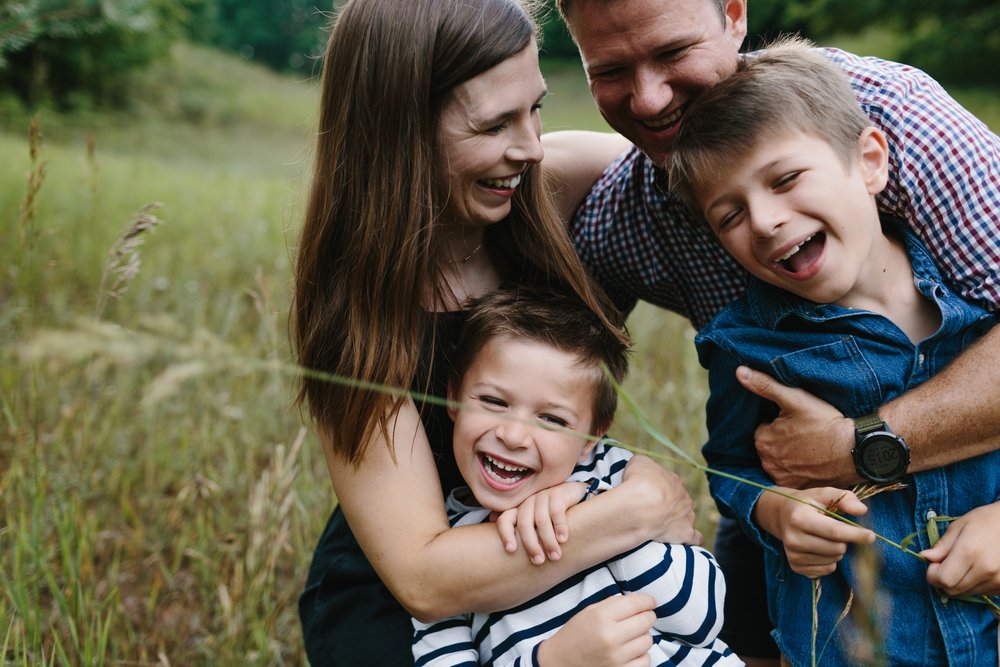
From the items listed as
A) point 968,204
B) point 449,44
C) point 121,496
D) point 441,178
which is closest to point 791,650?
point 968,204

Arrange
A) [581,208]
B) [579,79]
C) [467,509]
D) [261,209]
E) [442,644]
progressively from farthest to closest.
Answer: [579,79] → [261,209] → [581,208] → [467,509] → [442,644]

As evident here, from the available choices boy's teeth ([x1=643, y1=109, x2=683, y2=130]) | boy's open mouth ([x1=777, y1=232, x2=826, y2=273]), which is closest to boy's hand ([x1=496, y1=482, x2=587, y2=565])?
boy's open mouth ([x1=777, y1=232, x2=826, y2=273])

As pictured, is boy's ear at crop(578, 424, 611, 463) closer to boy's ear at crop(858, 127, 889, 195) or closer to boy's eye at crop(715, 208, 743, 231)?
boy's eye at crop(715, 208, 743, 231)

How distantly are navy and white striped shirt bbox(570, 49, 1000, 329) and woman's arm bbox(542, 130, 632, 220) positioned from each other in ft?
0.81

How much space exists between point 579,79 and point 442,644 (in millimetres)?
28577

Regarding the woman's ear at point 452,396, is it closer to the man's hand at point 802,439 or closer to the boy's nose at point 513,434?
the boy's nose at point 513,434

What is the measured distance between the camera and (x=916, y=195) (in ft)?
6.16

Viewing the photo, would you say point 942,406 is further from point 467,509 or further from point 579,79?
point 579,79

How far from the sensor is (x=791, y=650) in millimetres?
1854

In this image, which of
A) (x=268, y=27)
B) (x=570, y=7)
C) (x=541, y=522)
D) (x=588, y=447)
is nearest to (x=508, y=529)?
(x=541, y=522)

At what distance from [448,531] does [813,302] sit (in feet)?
3.00

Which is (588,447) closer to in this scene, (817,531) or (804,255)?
(817,531)

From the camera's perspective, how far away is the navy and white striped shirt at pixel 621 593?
167 centimetres

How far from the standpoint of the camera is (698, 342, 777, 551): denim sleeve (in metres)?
1.94
